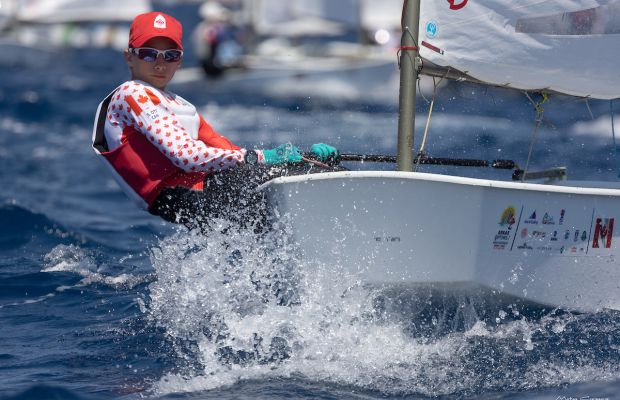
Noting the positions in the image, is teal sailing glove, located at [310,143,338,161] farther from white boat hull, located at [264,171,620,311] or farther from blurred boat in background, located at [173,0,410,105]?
blurred boat in background, located at [173,0,410,105]

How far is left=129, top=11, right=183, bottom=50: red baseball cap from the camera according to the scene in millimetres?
4742

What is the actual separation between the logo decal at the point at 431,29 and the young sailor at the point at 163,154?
864 mm

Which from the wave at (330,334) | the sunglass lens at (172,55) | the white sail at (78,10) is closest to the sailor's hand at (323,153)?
the wave at (330,334)

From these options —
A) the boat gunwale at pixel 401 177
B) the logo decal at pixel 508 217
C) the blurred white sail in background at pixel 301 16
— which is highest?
the blurred white sail in background at pixel 301 16

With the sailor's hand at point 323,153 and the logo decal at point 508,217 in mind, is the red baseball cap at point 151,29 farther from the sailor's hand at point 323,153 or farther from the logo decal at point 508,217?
the logo decal at point 508,217

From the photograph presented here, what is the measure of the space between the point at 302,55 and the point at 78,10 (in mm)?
8715

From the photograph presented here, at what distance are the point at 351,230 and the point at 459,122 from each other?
13850 millimetres

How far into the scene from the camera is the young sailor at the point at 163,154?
183 inches

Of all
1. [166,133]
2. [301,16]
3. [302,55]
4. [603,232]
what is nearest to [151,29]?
[166,133]

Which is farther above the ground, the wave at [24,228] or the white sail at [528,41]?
the white sail at [528,41]

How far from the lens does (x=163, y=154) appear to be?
4.74 meters

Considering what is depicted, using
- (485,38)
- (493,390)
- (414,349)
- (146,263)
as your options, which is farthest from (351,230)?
(146,263)

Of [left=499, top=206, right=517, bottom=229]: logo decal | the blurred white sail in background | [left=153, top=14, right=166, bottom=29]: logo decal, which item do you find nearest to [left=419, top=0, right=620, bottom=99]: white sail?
[left=499, top=206, right=517, bottom=229]: logo decal

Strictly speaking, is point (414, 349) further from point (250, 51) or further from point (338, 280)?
point (250, 51)
